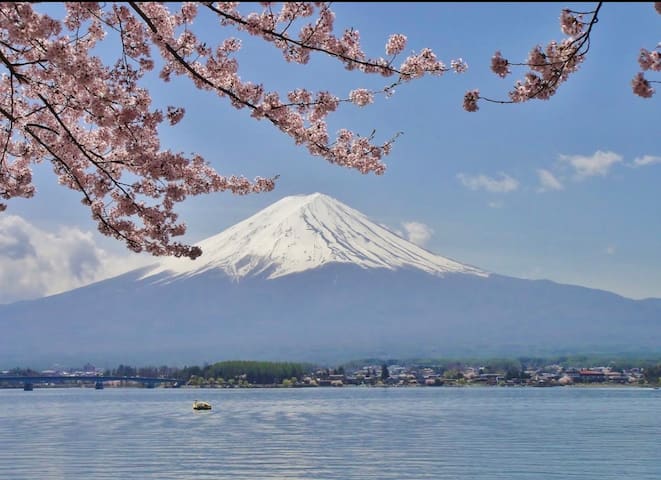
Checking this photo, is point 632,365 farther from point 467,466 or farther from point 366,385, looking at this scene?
point 467,466

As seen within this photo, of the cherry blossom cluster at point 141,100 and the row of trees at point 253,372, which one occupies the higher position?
the row of trees at point 253,372

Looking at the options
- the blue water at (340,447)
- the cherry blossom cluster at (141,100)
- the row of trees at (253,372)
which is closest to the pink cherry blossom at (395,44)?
the cherry blossom cluster at (141,100)

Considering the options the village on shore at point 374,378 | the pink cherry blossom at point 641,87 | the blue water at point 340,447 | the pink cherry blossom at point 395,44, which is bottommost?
the blue water at point 340,447

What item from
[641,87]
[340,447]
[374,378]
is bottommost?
[340,447]

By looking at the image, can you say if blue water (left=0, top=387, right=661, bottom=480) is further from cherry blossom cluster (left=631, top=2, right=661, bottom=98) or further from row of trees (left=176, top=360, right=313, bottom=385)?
row of trees (left=176, top=360, right=313, bottom=385)

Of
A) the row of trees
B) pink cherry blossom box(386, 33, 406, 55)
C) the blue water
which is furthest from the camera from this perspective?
the row of trees

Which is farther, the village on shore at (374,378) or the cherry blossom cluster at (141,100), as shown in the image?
the village on shore at (374,378)

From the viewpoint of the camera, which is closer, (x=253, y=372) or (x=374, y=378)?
(x=253, y=372)

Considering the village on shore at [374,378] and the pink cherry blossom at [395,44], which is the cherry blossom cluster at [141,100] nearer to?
the pink cherry blossom at [395,44]

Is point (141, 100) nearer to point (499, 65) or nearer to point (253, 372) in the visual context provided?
point (499, 65)

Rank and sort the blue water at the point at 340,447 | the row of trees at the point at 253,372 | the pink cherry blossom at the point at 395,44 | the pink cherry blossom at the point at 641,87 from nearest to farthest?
the pink cherry blossom at the point at 641,87
the pink cherry blossom at the point at 395,44
the blue water at the point at 340,447
the row of trees at the point at 253,372

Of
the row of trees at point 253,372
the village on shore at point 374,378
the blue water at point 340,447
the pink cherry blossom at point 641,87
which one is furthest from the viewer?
the row of trees at point 253,372

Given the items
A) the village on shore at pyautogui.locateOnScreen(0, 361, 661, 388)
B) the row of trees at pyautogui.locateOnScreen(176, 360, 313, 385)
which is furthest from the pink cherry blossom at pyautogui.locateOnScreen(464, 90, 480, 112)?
the row of trees at pyautogui.locateOnScreen(176, 360, 313, 385)

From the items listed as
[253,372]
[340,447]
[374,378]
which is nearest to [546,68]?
[340,447]
